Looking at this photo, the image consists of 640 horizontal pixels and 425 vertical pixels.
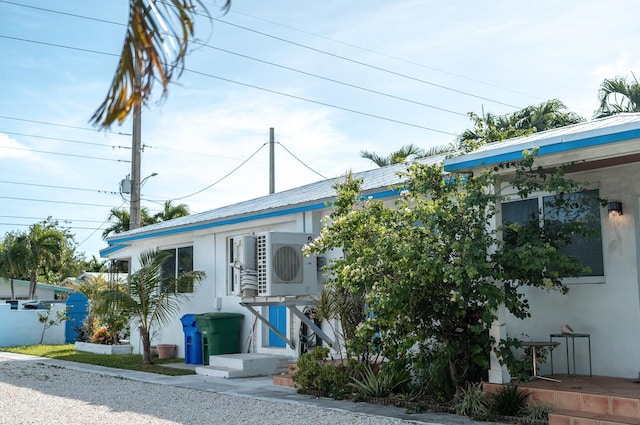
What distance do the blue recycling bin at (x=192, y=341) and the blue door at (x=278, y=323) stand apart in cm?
171

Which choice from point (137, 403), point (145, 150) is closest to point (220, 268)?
point (137, 403)

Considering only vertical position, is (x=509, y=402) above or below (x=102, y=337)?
above

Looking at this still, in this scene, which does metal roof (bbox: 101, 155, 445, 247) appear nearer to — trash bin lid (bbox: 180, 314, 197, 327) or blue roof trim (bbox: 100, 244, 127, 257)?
trash bin lid (bbox: 180, 314, 197, 327)

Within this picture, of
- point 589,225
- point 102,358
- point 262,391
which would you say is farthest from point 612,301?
point 102,358

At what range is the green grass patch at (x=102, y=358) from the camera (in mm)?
14680

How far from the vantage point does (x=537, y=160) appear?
860cm

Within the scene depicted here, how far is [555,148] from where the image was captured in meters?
8.16

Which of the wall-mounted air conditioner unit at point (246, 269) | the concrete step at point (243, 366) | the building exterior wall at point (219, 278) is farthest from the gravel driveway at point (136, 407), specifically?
the building exterior wall at point (219, 278)

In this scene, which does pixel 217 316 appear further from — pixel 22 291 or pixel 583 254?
pixel 22 291

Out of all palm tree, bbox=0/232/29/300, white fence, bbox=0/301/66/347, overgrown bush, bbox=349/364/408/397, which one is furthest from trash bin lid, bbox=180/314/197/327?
palm tree, bbox=0/232/29/300

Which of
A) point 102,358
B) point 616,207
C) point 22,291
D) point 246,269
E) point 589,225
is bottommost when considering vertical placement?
point 102,358

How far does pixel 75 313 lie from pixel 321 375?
16.6m

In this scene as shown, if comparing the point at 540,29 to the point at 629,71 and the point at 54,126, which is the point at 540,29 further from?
the point at 54,126

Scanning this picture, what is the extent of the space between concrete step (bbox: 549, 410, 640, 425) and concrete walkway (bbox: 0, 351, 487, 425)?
78 cm
